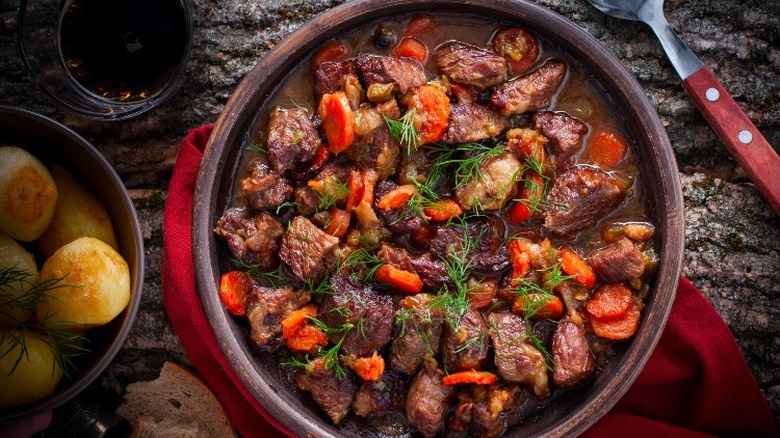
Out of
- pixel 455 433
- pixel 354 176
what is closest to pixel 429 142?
pixel 354 176

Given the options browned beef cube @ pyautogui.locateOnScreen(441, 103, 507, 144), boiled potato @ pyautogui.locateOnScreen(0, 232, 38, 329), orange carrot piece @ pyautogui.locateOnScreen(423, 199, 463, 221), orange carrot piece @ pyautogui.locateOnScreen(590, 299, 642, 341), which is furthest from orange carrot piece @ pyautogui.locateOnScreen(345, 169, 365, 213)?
boiled potato @ pyautogui.locateOnScreen(0, 232, 38, 329)

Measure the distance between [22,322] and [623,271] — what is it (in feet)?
8.74

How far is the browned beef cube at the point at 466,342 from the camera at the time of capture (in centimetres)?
320

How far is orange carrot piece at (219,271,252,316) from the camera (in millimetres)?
3254

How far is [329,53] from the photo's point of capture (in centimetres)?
326

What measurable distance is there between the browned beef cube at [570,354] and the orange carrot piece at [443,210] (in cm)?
70

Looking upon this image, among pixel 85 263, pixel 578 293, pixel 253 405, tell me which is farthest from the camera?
pixel 253 405

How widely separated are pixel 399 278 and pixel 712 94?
1782mm

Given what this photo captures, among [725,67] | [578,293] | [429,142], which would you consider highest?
[725,67]

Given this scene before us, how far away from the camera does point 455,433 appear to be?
3.34 m

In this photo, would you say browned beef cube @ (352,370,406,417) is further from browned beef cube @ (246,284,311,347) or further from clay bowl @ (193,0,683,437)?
browned beef cube @ (246,284,311,347)

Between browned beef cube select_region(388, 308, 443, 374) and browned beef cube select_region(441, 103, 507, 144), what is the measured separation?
798mm

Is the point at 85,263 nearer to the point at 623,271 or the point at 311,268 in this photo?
the point at 311,268

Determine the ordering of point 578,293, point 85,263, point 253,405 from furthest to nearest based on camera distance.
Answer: point 253,405
point 578,293
point 85,263
